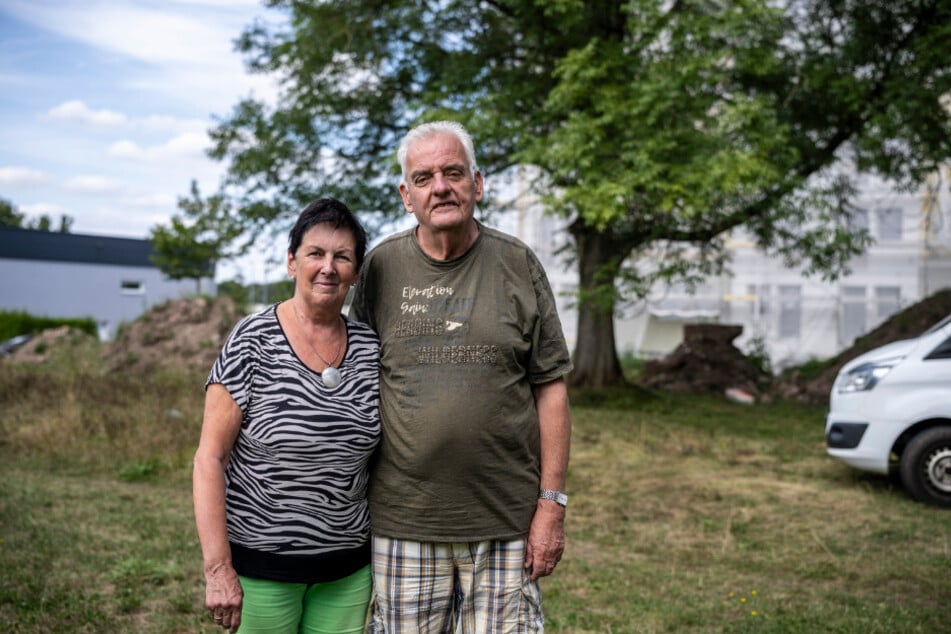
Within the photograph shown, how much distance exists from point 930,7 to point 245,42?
1188 centimetres

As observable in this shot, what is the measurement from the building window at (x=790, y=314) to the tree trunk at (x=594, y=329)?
47.2 feet

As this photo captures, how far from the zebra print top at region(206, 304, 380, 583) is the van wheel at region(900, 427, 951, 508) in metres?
6.67

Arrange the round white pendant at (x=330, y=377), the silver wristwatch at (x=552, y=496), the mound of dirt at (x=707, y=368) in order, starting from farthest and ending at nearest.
A: the mound of dirt at (x=707, y=368), the silver wristwatch at (x=552, y=496), the round white pendant at (x=330, y=377)

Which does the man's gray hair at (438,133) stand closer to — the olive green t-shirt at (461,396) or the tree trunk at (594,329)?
the olive green t-shirt at (461,396)

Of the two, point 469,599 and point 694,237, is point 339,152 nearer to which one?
point 694,237

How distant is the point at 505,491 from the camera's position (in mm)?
2904

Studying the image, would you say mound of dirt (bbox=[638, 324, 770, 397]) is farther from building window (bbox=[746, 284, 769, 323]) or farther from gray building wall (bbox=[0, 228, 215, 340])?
gray building wall (bbox=[0, 228, 215, 340])

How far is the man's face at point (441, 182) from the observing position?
9.40 feet

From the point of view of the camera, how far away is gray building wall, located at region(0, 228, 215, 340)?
48812mm

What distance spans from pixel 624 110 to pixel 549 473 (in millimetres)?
10304

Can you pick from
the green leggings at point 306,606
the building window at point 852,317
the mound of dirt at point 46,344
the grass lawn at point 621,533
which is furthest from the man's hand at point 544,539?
the building window at point 852,317

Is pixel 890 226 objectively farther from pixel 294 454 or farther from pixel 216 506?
pixel 216 506

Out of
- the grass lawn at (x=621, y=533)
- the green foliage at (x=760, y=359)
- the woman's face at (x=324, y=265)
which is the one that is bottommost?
the grass lawn at (x=621, y=533)

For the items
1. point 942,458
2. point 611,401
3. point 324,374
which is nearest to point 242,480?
point 324,374
